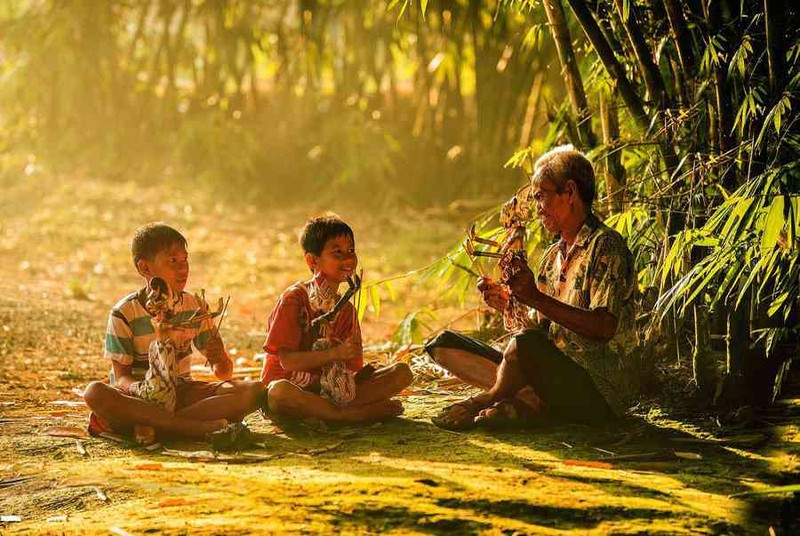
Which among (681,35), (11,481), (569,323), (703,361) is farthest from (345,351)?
(681,35)

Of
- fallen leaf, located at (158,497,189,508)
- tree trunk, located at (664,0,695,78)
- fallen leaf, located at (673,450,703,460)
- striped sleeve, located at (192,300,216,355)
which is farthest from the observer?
striped sleeve, located at (192,300,216,355)

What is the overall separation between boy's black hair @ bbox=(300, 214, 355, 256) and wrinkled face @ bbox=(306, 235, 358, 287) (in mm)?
14

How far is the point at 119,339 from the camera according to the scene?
3.80 metres

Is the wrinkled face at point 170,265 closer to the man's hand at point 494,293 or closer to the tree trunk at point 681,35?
the man's hand at point 494,293

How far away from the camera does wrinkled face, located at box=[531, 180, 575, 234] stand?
3717 millimetres

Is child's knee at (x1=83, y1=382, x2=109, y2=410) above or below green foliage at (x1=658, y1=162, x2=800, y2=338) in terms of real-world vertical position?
below

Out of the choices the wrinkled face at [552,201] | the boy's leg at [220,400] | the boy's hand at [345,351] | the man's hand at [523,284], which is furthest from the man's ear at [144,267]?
the wrinkled face at [552,201]

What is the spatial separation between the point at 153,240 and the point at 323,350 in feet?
2.28

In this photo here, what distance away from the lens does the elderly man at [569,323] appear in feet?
12.0

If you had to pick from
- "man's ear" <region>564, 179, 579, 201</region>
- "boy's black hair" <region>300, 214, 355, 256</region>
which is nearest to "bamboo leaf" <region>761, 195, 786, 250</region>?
"man's ear" <region>564, 179, 579, 201</region>

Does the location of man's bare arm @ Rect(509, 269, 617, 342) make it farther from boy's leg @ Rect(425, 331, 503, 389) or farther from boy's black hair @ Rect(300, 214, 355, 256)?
boy's black hair @ Rect(300, 214, 355, 256)

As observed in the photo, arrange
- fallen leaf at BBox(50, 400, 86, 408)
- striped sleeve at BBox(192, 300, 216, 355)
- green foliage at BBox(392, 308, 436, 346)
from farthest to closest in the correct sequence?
green foliage at BBox(392, 308, 436, 346) → fallen leaf at BBox(50, 400, 86, 408) → striped sleeve at BBox(192, 300, 216, 355)

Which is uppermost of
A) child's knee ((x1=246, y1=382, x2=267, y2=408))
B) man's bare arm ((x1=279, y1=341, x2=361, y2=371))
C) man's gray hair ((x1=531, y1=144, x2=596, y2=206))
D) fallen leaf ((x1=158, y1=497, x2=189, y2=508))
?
man's gray hair ((x1=531, y1=144, x2=596, y2=206))

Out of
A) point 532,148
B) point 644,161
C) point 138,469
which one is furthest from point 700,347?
point 138,469
